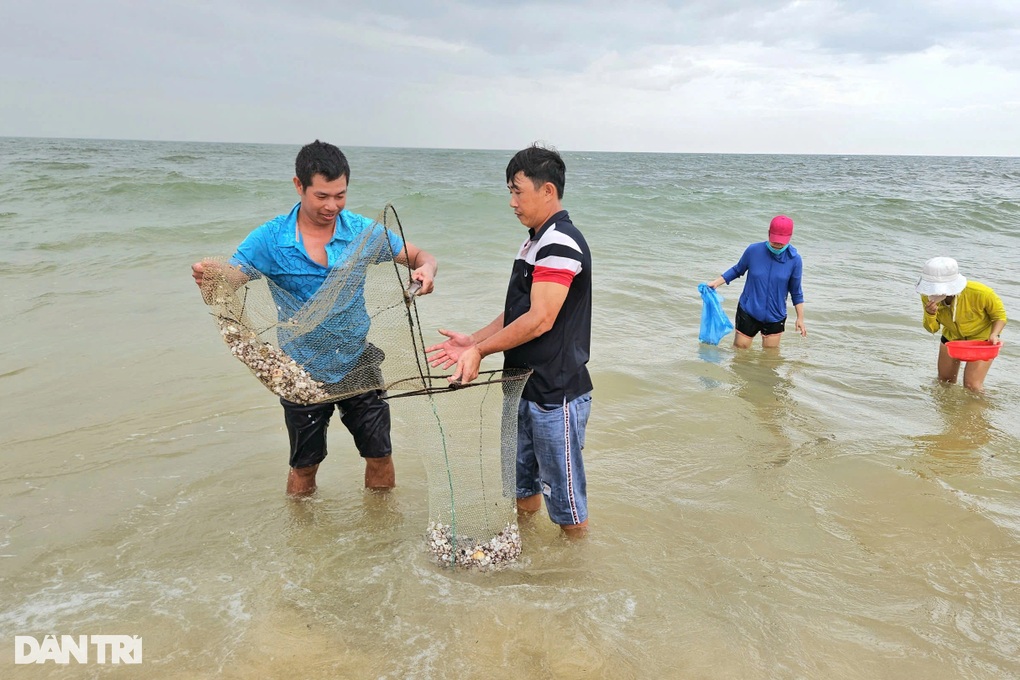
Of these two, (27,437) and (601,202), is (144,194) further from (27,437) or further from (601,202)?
(27,437)

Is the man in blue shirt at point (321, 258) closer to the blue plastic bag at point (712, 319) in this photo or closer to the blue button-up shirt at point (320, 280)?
the blue button-up shirt at point (320, 280)

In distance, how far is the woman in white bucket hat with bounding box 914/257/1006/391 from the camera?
566 cm

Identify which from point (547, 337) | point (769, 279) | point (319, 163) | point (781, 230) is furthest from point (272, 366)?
point (769, 279)

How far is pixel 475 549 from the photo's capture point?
11.3 ft

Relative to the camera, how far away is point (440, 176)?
1405 inches

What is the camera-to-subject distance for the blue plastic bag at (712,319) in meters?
7.23

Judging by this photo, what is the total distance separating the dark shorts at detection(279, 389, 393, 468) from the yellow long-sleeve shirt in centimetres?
483

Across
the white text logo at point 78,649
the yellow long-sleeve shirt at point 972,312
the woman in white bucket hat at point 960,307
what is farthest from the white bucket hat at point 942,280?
the white text logo at point 78,649

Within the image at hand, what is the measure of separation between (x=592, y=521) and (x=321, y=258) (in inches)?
85.1

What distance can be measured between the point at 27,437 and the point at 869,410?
6.72 meters

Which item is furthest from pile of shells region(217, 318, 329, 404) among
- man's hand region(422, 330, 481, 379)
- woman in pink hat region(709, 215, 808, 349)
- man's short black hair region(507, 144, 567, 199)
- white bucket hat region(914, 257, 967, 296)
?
white bucket hat region(914, 257, 967, 296)

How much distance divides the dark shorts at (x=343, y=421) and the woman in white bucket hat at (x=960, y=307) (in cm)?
454

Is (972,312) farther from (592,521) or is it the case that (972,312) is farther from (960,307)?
(592,521)

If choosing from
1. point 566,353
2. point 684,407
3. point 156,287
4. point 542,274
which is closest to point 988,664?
point 566,353
